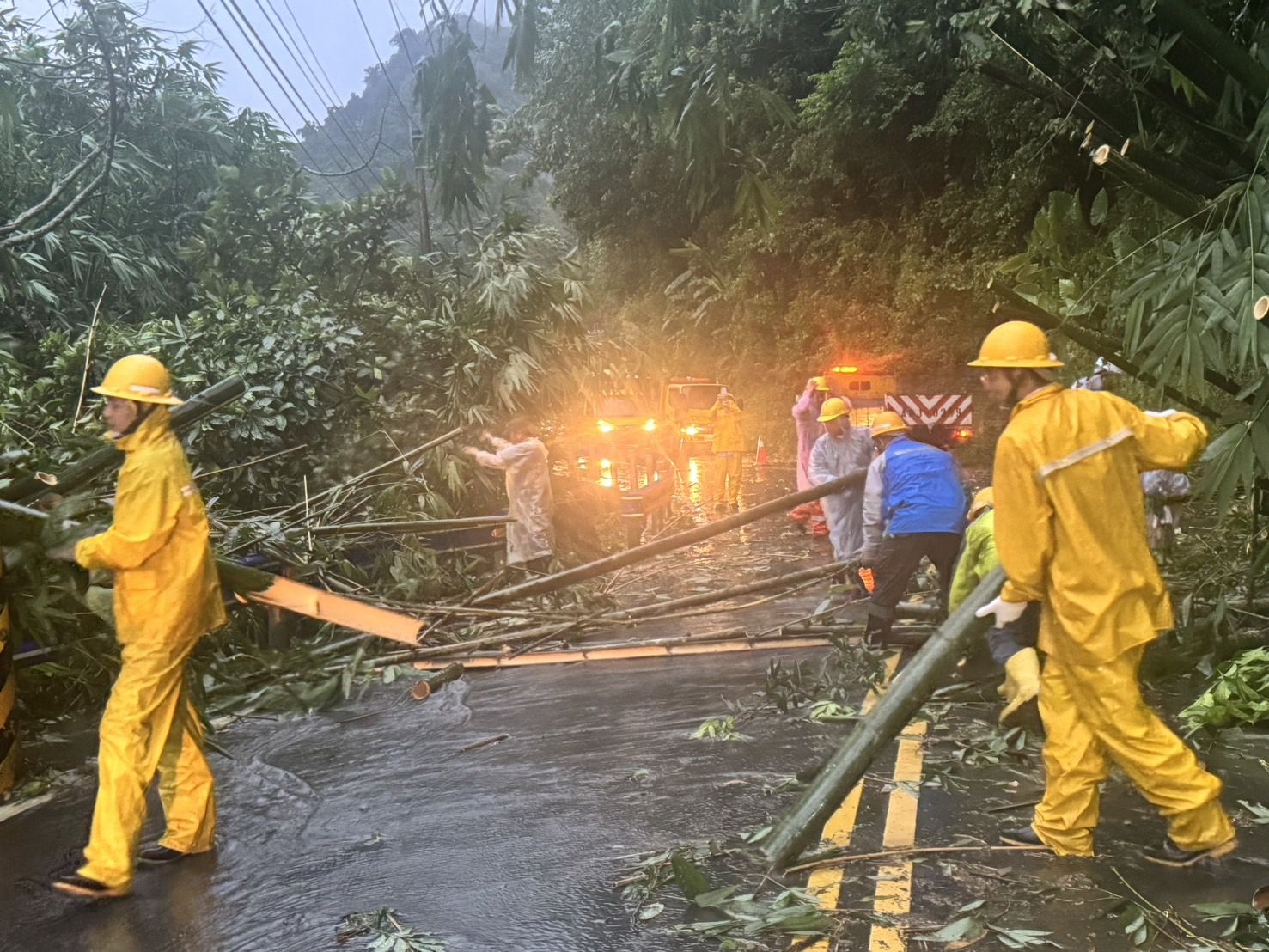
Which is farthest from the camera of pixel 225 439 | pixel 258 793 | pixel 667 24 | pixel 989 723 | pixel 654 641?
pixel 225 439

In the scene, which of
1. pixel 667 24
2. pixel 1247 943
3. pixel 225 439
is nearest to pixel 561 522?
pixel 225 439

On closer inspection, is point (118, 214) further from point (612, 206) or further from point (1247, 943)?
point (1247, 943)

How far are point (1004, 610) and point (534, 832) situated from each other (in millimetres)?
2243

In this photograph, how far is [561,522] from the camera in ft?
39.7

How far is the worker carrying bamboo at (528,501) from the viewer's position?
10.1m

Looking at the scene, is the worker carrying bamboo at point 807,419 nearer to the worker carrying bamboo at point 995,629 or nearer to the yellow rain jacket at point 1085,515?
the worker carrying bamboo at point 995,629

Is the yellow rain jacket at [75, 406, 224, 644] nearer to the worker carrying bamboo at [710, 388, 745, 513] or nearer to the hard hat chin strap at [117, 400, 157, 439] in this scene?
the hard hat chin strap at [117, 400, 157, 439]

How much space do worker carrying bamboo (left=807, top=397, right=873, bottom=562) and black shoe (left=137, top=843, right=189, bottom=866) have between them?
22.3 ft

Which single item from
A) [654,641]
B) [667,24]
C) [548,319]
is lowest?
Result: [654,641]

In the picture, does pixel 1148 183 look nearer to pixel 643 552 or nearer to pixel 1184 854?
pixel 1184 854

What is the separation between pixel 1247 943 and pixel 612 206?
2729 cm


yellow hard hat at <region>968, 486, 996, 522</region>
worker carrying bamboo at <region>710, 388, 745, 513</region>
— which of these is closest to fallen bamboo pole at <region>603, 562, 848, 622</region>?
yellow hard hat at <region>968, 486, 996, 522</region>

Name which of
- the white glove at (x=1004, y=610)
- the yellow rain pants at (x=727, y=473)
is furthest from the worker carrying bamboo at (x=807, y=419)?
the white glove at (x=1004, y=610)

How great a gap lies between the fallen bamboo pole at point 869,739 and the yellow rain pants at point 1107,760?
0.39 m
